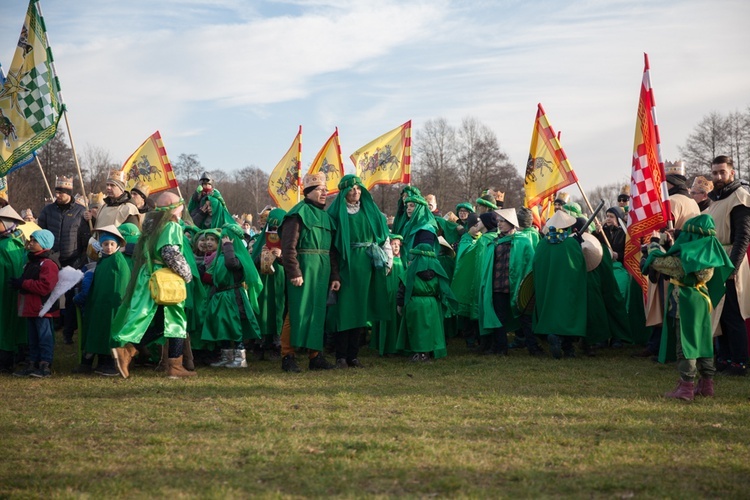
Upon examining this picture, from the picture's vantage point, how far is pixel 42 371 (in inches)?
331

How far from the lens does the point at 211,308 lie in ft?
30.3

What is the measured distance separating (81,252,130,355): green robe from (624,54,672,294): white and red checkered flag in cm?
576

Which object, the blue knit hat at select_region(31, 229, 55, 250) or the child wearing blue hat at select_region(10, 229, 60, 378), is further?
the blue knit hat at select_region(31, 229, 55, 250)

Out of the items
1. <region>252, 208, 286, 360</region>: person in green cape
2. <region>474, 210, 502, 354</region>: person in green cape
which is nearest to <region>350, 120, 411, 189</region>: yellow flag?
<region>474, 210, 502, 354</region>: person in green cape

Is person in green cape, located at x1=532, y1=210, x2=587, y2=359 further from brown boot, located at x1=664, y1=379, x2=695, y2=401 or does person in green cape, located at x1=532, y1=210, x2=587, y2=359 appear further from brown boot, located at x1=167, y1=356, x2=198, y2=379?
brown boot, located at x1=167, y1=356, x2=198, y2=379

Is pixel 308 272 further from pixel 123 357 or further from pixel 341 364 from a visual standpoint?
pixel 123 357

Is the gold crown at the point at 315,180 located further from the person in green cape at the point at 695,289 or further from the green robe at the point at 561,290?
the person in green cape at the point at 695,289

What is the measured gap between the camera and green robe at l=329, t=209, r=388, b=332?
8.92 m

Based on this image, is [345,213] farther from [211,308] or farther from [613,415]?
[613,415]

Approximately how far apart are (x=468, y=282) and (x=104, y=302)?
17.0 feet

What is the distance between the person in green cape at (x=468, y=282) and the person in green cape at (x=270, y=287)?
8.41 ft

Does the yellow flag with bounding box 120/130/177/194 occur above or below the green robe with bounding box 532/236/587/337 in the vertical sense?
above

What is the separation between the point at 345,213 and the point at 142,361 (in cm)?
314

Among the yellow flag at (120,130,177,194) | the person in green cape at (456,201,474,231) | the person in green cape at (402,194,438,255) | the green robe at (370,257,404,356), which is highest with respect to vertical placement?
the yellow flag at (120,130,177,194)
